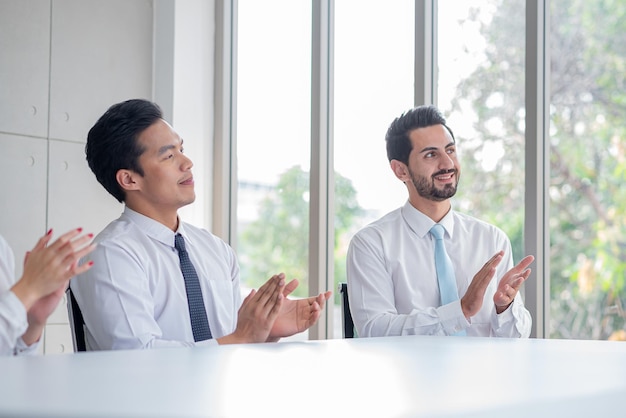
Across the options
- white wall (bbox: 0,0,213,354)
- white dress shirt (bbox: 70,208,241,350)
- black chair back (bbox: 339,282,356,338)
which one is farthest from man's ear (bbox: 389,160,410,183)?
white wall (bbox: 0,0,213,354)

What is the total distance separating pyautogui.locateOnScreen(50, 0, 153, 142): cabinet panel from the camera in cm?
432

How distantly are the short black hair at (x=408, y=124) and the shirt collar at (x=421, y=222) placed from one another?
0.25 metres

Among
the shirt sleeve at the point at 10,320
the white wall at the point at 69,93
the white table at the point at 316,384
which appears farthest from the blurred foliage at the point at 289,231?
the white table at the point at 316,384

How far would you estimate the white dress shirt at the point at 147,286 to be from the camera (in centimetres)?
219

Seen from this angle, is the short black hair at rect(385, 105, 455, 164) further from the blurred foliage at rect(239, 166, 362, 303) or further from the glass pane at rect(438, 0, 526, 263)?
the blurred foliage at rect(239, 166, 362, 303)

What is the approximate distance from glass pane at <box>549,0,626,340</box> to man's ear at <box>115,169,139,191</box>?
196 centimetres

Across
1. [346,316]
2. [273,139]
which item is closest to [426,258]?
[346,316]

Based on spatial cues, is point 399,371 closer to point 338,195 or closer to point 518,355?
point 518,355

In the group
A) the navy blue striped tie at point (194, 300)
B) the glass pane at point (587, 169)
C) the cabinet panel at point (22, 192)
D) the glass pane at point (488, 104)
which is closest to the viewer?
the navy blue striped tie at point (194, 300)

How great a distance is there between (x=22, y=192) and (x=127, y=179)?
170 centimetres

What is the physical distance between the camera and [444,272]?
2.88 meters

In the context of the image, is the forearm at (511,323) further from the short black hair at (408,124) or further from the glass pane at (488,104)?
the glass pane at (488,104)

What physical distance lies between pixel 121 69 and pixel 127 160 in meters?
2.18

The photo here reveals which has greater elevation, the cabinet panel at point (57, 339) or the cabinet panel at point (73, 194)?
the cabinet panel at point (73, 194)
